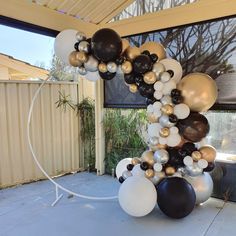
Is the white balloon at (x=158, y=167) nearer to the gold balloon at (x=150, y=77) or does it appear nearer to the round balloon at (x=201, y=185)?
the round balloon at (x=201, y=185)

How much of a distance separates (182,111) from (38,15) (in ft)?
6.88

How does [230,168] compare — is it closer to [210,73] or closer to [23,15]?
[210,73]

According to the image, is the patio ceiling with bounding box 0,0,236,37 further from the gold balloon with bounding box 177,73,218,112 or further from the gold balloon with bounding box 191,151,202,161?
the gold balloon with bounding box 191,151,202,161

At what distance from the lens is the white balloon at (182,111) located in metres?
2.25

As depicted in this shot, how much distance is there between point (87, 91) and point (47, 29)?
1.41 m

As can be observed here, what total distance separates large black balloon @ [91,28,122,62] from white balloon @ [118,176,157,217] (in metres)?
1.22

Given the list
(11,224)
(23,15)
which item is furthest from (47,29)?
(11,224)

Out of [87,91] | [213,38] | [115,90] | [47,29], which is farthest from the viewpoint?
[87,91]

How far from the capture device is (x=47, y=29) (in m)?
3.16

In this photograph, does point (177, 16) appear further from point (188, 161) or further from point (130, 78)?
point (188, 161)

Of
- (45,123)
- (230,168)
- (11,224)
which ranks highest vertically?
(45,123)

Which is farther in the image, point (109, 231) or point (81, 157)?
point (81, 157)

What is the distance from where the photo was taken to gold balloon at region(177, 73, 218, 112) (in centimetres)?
226

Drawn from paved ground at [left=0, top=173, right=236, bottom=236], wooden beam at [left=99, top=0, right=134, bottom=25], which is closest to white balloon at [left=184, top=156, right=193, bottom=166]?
paved ground at [left=0, top=173, right=236, bottom=236]
